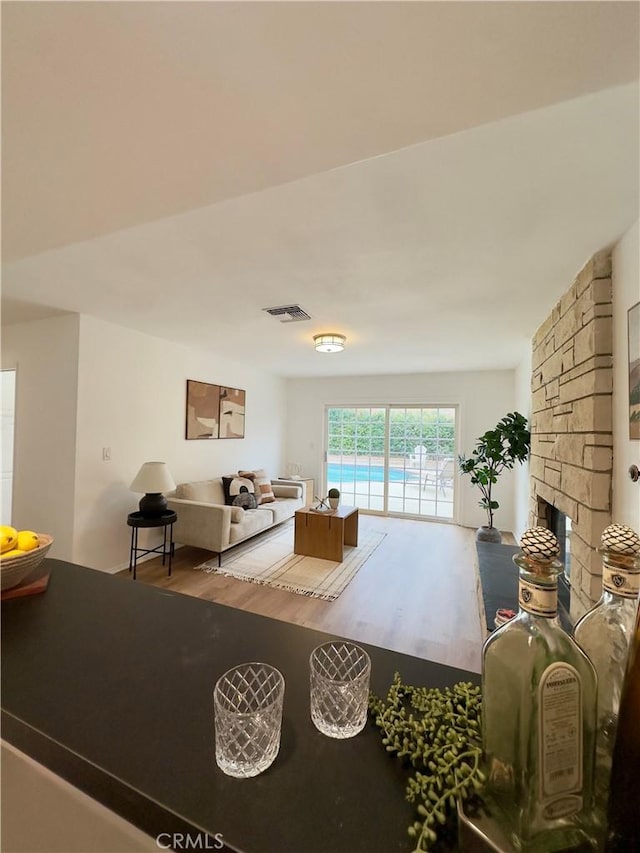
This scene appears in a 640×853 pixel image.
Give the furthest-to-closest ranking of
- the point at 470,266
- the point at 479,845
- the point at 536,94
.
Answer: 1. the point at 470,266
2. the point at 536,94
3. the point at 479,845

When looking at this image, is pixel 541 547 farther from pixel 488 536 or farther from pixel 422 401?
pixel 422 401

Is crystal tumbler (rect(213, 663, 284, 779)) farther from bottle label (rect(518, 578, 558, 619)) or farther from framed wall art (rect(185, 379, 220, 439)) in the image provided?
framed wall art (rect(185, 379, 220, 439))

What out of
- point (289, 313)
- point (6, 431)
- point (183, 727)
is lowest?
point (183, 727)

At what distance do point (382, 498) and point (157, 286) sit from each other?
4657 mm

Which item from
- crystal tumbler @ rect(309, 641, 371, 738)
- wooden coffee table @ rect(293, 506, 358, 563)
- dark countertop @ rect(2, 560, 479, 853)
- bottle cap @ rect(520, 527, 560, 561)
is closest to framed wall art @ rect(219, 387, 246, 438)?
wooden coffee table @ rect(293, 506, 358, 563)

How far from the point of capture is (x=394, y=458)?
230 inches

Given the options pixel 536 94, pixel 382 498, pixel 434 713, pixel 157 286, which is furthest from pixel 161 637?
pixel 382 498

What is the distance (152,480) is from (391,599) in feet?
7.90

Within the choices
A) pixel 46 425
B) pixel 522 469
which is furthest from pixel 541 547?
pixel 522 469

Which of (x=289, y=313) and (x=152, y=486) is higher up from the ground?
(x=289, y=313)

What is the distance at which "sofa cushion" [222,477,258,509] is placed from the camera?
429 centimetres

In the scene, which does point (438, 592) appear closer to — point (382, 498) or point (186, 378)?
point (382, 498)

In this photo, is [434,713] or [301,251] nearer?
[434,713]

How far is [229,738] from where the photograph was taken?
1.80ft
